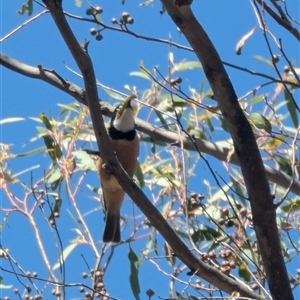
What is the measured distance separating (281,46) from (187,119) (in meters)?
1.19

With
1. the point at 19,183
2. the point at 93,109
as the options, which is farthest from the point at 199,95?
the point at 93,109

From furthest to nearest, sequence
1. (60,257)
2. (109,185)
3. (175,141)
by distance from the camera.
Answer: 1. (109,185)
2. (175,141)
3. (60,257)

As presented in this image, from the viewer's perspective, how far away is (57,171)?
3006mm

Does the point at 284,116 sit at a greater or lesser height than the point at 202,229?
greater

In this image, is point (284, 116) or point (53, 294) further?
point (284, 116)

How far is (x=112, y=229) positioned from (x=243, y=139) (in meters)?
1.48

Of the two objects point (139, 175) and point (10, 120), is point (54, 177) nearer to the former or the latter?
point (139, 175)

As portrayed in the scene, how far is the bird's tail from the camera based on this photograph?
3.05m

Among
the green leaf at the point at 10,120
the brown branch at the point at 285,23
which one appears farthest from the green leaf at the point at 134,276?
the brown branch at the point at 285,23

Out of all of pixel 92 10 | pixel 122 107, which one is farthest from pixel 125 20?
pixel 122 107

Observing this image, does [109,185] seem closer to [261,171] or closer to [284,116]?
[284,116]

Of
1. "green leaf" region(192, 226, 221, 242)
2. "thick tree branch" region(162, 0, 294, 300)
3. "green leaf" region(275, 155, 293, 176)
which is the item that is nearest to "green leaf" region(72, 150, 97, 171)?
"green leaf" region(192, 226, 221, 242)

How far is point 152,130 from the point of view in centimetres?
298

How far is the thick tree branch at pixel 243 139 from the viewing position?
5.98 feet
